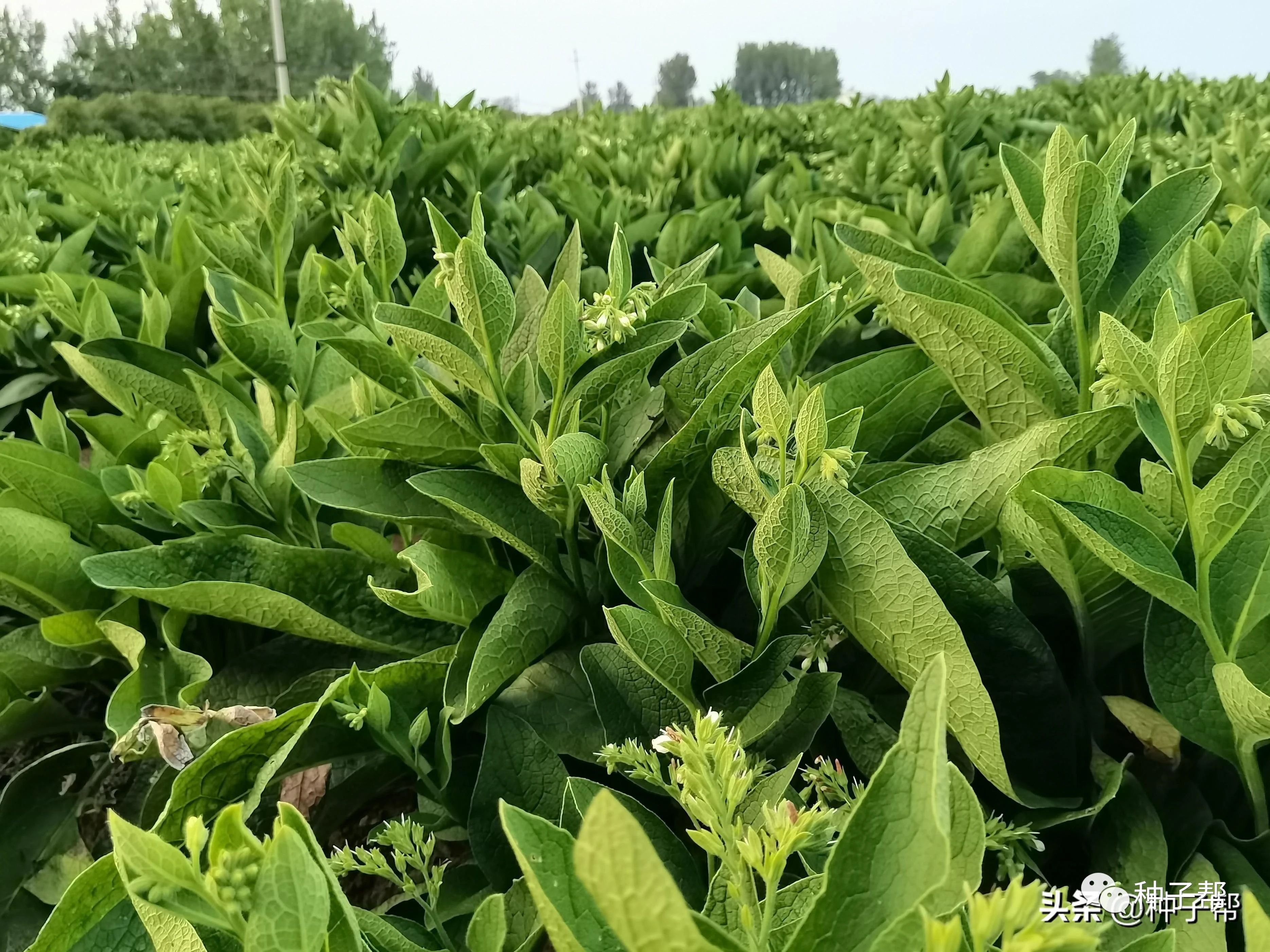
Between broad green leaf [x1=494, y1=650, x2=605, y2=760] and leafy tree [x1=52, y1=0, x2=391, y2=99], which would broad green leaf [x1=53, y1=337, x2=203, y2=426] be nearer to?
broad green leaf [x1=494, y1=650, x2=605, y2=760]

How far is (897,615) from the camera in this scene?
0.75m

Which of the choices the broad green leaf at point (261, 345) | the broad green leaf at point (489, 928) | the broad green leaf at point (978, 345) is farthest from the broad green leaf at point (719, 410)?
the broad green leaf at point (261, 345)

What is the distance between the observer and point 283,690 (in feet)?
3.74

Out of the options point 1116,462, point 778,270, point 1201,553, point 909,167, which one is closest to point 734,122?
point 909,167

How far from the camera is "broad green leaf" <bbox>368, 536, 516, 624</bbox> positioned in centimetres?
92

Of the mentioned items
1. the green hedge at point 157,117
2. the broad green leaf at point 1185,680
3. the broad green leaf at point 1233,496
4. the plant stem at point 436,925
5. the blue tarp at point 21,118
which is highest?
the blue tarp at point 21,118

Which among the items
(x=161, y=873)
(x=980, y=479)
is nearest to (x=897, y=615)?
(x=980, y=479)

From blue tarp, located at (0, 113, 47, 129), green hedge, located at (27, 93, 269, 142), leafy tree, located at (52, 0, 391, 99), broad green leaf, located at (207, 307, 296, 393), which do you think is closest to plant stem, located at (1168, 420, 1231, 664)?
broad green leaf, located at (207, 307, 296, 393)


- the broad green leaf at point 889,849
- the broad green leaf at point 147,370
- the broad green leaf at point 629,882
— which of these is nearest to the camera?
the broad green leaf at point 629,882

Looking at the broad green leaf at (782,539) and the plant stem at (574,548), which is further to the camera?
the plant stem at (574,548)

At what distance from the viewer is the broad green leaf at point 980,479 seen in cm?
85

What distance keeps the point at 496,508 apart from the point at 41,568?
0.62 m

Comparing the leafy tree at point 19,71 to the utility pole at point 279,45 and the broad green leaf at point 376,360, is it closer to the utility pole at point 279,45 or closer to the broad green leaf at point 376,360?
the utility pole at point 279,45

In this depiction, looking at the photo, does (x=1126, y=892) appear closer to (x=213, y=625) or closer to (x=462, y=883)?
(x=462, y=883)
